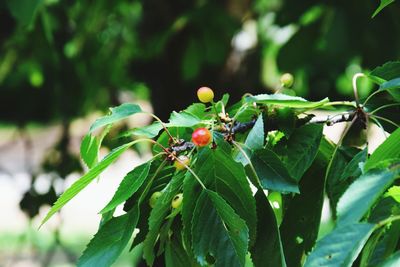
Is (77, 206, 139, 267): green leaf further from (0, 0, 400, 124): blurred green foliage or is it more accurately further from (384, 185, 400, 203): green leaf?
(0, 0, 400, 124): blurred green foliage

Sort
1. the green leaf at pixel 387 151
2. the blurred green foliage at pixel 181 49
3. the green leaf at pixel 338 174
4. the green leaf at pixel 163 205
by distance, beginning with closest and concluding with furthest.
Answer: the green leaf at pixel 387 151
the green leaf at pixel 163 205
the green leaf at pixel 338 174
the blurred green foliage at pixel 181 49

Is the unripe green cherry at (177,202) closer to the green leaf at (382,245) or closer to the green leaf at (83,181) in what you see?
the green leaf at (83,181)

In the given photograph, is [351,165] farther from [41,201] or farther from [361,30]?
[41,201]

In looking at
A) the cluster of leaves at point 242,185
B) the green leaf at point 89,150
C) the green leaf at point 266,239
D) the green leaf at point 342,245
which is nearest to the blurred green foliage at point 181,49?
the green leaf at point 89,150

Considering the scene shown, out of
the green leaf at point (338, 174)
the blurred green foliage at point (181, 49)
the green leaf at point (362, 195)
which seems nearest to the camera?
the green leaf at point (362, 195)

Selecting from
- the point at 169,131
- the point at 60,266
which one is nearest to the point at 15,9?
the point at 169,131

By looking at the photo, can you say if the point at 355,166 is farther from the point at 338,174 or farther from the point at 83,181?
the point at 83,181

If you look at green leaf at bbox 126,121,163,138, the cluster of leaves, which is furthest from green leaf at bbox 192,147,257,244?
green leaf at bbox 126,121,163,138
